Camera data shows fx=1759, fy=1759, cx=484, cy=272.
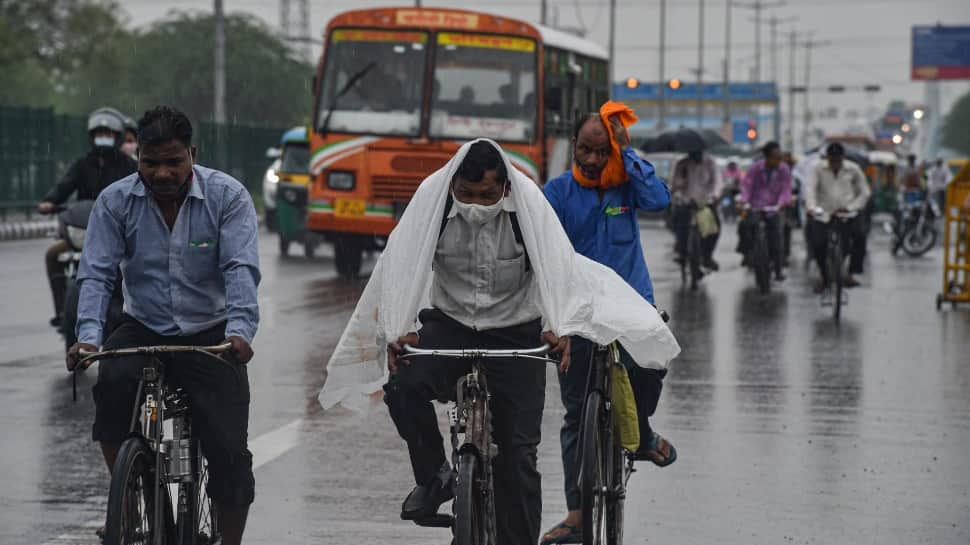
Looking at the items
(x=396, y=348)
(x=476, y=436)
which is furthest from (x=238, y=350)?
(x=476, y=436)

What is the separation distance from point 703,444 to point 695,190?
36.2 feet

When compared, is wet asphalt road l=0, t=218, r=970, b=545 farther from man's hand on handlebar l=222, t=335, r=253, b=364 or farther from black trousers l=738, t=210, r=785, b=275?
black trousers l=738, t=210, r=785, b=275

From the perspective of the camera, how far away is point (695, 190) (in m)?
19.9

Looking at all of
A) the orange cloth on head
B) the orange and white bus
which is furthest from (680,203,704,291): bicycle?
the orange cloth on head

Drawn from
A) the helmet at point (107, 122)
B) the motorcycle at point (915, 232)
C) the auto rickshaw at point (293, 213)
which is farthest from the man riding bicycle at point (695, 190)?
the motorcycle at point (915, 232)

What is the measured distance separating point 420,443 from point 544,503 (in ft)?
5.96

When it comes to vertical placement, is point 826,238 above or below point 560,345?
below

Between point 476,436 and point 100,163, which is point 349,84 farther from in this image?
point 476,436

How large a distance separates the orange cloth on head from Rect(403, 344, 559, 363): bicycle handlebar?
127 centimetres

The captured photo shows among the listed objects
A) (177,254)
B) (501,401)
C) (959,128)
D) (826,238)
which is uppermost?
(959,128)

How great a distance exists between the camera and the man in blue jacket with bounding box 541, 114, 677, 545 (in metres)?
6.58

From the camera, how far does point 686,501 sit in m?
7.61

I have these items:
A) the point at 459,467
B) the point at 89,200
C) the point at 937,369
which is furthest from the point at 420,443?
the point at 937,369

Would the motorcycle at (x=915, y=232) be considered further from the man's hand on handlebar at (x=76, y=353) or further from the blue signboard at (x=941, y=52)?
the blue signboard at (x=941, y=52)
